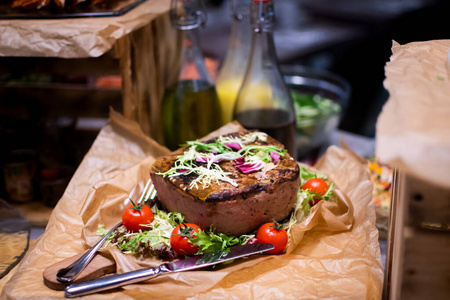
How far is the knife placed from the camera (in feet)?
3.60

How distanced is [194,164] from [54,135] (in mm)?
934

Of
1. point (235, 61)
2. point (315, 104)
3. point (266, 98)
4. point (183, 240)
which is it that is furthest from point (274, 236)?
point (315, 104)

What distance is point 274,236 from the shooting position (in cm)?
124

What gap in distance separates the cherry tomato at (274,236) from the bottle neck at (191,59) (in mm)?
881

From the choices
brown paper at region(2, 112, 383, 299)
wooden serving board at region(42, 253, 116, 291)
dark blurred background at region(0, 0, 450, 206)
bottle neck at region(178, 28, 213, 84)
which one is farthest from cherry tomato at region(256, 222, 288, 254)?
bottle neck at region(178, 28, 213, 84)

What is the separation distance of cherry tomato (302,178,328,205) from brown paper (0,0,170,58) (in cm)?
82

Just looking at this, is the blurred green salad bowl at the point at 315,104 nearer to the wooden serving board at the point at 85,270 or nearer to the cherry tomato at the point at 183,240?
the cherry tomato at the point at 183,240

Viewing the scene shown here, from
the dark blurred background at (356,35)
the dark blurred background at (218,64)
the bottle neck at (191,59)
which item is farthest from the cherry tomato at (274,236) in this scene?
the dark blurred background at (356,35)

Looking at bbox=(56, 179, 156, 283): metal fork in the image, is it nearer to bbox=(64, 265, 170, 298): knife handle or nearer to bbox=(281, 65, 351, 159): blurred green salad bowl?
bbox=(64, 265, 170, 298): knife handle

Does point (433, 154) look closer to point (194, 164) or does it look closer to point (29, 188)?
point (194, 164)

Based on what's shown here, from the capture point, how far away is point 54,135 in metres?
2.03

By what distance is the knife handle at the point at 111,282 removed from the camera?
109cm

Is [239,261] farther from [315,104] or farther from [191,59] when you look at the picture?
[315,104]

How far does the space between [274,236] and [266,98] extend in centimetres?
77
